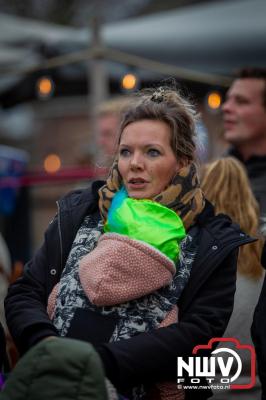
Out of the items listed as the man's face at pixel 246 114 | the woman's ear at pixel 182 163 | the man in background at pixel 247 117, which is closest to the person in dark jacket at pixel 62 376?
the woman's ear at pixel 182 163

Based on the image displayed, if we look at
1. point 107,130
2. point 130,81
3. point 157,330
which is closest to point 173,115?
point 157,330

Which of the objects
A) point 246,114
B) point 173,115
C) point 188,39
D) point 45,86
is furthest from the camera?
point 45,86

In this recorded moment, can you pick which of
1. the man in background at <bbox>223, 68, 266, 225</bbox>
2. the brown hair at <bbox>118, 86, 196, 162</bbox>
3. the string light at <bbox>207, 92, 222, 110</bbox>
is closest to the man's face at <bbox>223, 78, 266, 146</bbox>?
the man in background at <bbox>223, 68, 266, 225</bbox>

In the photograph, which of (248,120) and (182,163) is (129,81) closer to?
(248,120)

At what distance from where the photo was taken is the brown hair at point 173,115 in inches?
104

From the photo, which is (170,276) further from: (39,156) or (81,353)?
(39,156)

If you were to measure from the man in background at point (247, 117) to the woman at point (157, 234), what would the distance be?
146 cm

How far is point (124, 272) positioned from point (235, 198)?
99 centimetres

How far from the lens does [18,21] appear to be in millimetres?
8055

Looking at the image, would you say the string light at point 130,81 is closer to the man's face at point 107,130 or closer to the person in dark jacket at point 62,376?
the man's face at point 107,130

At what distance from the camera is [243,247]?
3.07 metres

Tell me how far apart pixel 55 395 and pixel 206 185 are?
153 cm

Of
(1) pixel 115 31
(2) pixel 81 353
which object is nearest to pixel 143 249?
(2) pixel 81 353

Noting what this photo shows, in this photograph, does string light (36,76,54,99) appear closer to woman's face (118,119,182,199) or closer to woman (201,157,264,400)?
woman (201,157,264,400)
